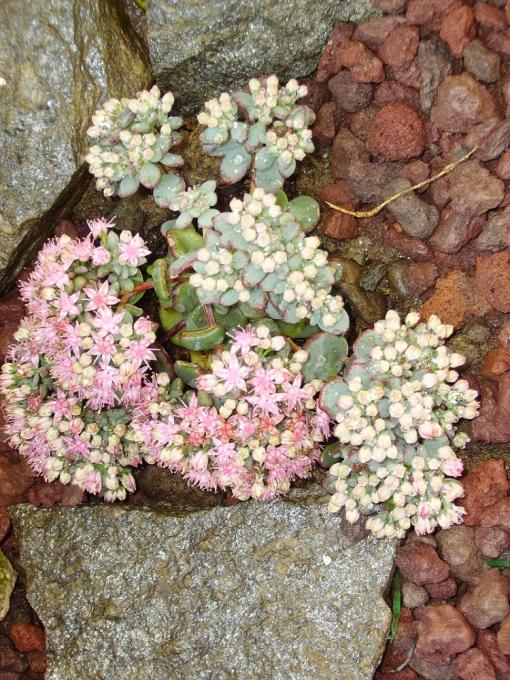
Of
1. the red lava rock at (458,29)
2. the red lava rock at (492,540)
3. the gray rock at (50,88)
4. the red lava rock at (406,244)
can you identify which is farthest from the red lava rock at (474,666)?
the gray rock at (50,88)

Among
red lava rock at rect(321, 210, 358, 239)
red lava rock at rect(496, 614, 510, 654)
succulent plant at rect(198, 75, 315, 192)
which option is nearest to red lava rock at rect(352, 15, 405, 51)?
succulent plant at rect(198, 75, 315, 192)

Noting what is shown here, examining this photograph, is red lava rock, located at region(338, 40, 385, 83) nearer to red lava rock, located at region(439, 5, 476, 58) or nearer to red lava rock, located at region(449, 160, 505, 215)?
red lava rock, located at region(439, 5, 476, 58)

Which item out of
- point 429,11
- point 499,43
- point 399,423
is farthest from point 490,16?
point 399,423

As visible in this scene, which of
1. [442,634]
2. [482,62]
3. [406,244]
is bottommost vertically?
[442,634]

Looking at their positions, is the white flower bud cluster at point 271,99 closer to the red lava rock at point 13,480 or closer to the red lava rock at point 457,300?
the red lava rock at point 457,300

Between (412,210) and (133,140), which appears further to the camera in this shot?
(412,210)

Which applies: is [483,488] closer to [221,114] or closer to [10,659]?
[221,114]
